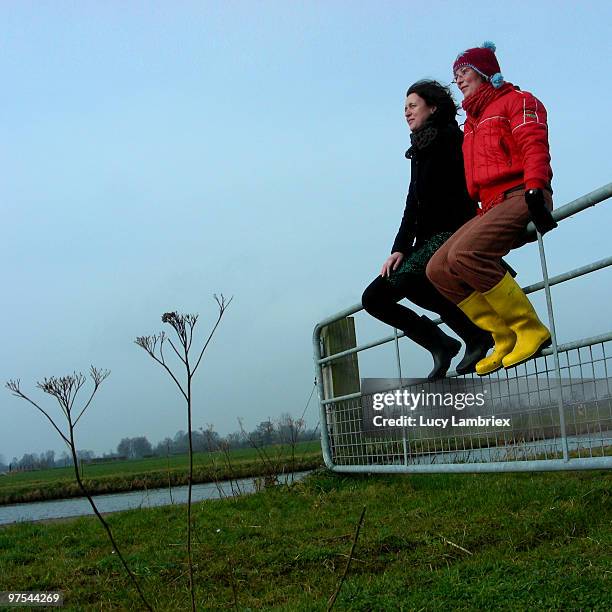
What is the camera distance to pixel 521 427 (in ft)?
14.1

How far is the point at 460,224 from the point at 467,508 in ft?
5.56

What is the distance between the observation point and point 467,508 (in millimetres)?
4742

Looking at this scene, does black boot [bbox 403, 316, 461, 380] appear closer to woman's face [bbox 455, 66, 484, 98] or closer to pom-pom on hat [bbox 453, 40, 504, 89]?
woman's face [bbox 455, 66, 484, 98]

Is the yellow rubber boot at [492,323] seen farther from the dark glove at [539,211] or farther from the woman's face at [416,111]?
the woman's face at [416,111]

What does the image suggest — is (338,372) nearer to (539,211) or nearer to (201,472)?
(539,211)

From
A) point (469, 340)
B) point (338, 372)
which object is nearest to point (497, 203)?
point (469, 340)

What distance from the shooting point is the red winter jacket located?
3.76 meters

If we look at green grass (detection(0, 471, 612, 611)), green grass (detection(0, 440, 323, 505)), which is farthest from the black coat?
green grass (detection(0, 440, 323, 505))

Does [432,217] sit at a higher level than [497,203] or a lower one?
higher

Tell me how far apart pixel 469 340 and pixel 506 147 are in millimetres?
1142

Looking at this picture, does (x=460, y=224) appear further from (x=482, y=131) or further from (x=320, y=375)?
(x=320, y=375)

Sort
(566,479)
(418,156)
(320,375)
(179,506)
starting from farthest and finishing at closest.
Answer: (320,375)
(179,506)
(566,479)
(418,156)

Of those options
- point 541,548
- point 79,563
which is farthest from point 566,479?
point 79,563

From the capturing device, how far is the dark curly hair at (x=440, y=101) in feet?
15.2
